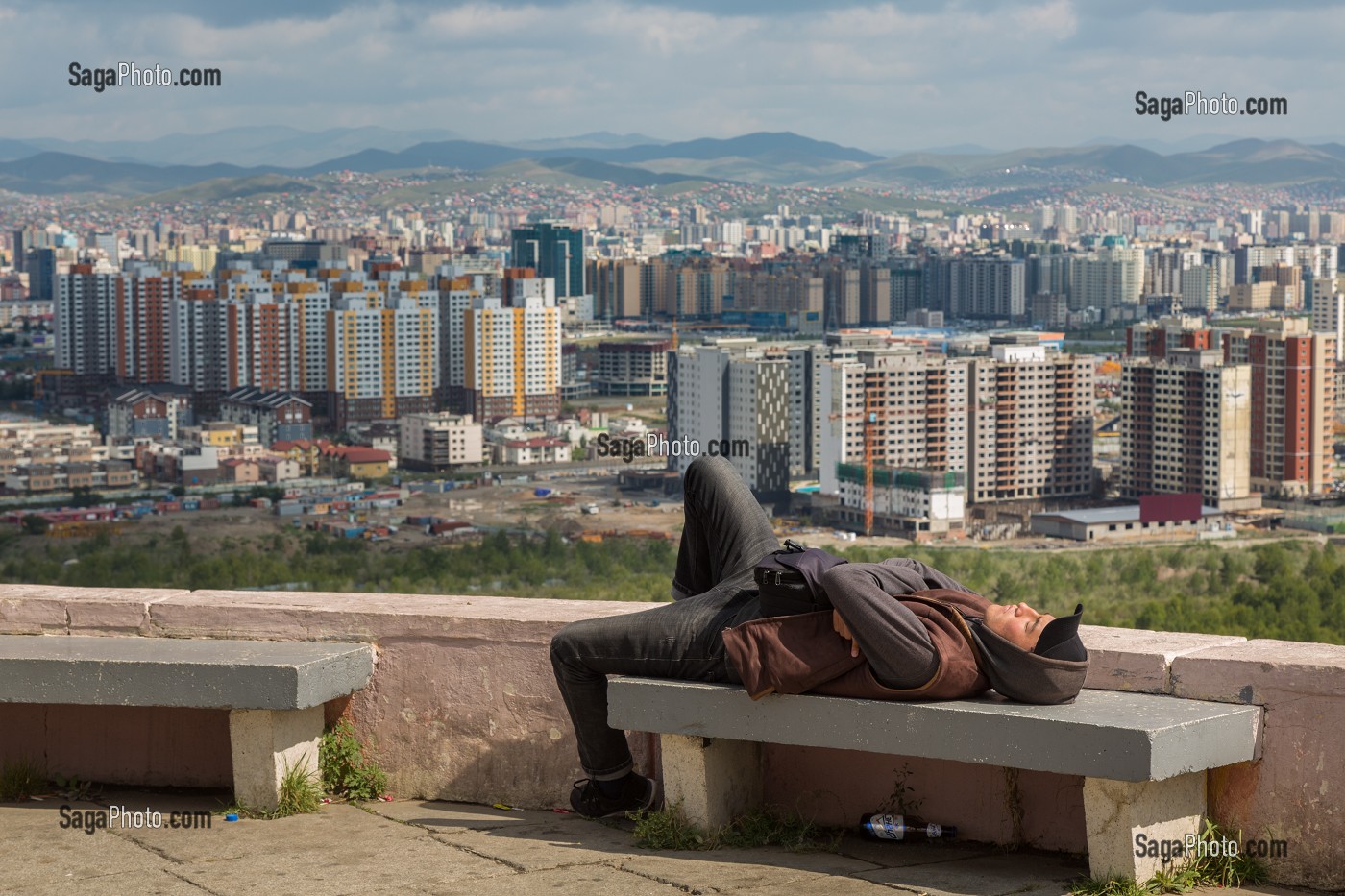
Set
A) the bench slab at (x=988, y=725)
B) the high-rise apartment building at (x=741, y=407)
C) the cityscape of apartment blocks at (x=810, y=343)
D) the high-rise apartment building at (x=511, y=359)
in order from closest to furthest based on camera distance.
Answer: the bench slab at (x=988, y=725), the cityscape of apartment blocks at (x=810, y=343), the high-rise apartment building at (x=741, y=407), the high-rise apartment building at (x=511, y=359)

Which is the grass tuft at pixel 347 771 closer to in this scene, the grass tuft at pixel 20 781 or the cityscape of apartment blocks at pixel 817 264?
the grass tuft at pixel 20 781

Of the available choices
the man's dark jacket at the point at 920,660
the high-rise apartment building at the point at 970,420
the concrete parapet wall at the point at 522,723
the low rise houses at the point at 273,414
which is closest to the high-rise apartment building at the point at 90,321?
the low rise houses at the point at 273,414

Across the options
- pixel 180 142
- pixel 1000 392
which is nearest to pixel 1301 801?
pixel 1000 392

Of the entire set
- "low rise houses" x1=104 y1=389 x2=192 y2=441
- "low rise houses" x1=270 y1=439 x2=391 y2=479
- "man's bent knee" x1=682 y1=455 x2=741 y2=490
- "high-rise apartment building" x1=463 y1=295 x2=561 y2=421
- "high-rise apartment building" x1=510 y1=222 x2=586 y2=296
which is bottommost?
"low rise houses" x1=270 y1=439 x2=391 y2=479

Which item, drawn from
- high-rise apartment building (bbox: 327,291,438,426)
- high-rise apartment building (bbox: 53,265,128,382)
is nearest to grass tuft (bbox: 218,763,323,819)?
high-rise apartment building (bbox: 327,291,438,426)

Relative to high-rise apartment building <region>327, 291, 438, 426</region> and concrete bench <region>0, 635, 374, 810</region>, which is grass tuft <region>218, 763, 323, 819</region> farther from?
high-rise apartment building <region>327, 291, 438, 426</region>

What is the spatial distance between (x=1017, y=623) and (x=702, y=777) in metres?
0.28

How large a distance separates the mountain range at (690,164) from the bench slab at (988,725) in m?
47.3

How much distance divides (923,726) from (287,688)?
1.69 ft

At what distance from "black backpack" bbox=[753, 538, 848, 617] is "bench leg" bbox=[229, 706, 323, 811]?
43 centimetres

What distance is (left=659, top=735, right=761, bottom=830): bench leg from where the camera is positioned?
1359mm

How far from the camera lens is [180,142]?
51906 millimetres

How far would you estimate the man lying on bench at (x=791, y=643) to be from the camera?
1.23m

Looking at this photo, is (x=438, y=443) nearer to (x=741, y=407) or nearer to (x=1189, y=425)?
(x=741, y=407)
